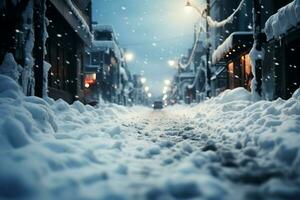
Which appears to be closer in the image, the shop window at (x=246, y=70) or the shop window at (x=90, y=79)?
the shop window at (x=246, y=70)

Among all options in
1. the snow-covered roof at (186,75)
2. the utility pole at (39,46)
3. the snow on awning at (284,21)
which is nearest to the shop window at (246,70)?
the snow on awning at (284,21)

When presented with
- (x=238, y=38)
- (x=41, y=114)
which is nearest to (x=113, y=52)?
(x=238, y=38)

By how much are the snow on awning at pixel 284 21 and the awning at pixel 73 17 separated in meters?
8.50

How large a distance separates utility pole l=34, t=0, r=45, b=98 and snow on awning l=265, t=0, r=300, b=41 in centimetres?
834

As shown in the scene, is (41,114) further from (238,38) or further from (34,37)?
(238,38)

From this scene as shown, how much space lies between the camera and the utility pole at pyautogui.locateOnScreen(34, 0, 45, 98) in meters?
11.5

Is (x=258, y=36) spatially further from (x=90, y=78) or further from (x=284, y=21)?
(x=90, y=78)

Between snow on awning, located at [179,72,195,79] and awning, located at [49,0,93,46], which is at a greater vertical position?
snow on awning, located at [179,72,195,79]

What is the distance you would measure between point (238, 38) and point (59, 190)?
58.0 ft

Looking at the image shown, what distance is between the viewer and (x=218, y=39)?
3322cm

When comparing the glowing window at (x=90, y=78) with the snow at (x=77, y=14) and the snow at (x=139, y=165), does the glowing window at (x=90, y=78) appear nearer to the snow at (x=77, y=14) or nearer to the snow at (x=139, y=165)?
the snow at (x=77, y=14)

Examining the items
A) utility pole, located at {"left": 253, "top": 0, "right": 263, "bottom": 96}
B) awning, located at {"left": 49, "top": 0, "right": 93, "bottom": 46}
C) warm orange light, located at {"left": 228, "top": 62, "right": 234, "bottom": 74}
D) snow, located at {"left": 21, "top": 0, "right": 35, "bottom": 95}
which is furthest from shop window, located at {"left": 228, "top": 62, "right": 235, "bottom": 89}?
snow, located at {"left": 21, "top": 0, "right": 35, "bottom": 95}

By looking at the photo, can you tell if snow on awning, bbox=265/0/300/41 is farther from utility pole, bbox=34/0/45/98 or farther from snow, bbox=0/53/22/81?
snow, bbox=0/53/22/81

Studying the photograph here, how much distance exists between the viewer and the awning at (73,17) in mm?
14723
